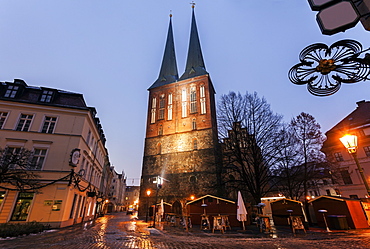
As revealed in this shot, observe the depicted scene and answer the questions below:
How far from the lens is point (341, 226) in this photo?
12469 millimetres

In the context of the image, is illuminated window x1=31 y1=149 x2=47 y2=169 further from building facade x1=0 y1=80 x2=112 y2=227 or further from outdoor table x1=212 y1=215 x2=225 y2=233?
outdoor table x1=212 y1=215 x2=225 y2=233

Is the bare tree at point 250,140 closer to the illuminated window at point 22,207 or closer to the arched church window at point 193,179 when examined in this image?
the arched church window at point 193,179

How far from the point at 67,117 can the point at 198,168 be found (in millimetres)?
18549

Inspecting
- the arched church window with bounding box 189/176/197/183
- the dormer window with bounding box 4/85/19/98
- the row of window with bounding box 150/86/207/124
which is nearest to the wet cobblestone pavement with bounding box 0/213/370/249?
the dormer window with bounding box 4/85/19/98

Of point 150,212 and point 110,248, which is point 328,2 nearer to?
point 110,248

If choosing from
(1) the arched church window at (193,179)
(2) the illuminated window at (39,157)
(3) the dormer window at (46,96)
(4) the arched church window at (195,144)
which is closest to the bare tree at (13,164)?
(2) the illuminated window at (39,157)

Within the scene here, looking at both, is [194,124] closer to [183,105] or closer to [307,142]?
[183,105]

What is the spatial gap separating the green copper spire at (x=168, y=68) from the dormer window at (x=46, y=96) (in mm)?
22455

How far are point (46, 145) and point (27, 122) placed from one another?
304cm

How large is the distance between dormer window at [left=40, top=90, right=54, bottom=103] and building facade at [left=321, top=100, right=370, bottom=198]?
33.1 metres

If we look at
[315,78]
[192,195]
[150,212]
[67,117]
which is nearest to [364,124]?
[192,195]

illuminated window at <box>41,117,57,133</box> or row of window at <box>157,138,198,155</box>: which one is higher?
row of window at <box>157,138,198,155</box>

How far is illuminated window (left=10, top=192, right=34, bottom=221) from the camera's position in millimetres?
13070

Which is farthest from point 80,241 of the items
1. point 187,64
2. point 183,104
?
point 187,64
